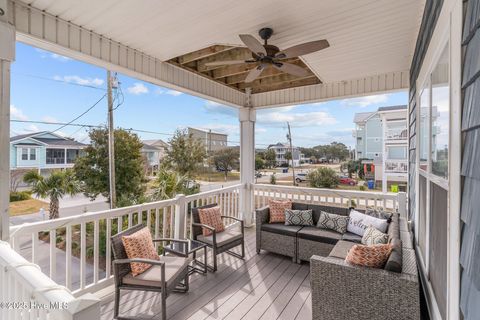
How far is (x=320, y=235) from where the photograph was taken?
364cm

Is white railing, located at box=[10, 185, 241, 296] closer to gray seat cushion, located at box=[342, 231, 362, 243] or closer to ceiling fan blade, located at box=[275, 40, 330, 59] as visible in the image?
gray seat cushion, located at box=[342, 231, 362, 243]

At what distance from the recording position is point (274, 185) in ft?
17.9

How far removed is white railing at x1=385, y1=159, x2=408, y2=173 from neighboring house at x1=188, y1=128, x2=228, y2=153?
4.18 meters

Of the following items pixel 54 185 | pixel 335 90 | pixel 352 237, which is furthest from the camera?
pixel 335 90

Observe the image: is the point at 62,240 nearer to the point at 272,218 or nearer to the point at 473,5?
the point at 272,218

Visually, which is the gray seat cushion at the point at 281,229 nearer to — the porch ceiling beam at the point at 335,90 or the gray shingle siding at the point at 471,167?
the porch ceiling beam at the point at 335,90

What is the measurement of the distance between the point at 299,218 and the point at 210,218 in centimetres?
151

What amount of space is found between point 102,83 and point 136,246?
6.02m

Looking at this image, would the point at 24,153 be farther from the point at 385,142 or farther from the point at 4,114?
the point at 385,142

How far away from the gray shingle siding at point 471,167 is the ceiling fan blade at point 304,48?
151 cm

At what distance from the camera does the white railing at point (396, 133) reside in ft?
14.9

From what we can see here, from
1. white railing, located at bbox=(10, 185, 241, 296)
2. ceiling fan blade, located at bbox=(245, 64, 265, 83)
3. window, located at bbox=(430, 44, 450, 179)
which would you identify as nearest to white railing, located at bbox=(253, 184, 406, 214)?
white railing, located at bbox=(10, 185, 241, 296)

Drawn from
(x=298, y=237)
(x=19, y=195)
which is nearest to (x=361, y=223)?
(x=298, y=237)

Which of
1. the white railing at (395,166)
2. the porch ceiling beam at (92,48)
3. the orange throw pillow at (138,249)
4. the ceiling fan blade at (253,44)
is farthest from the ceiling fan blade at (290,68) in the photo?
the white railing at (395,166)
